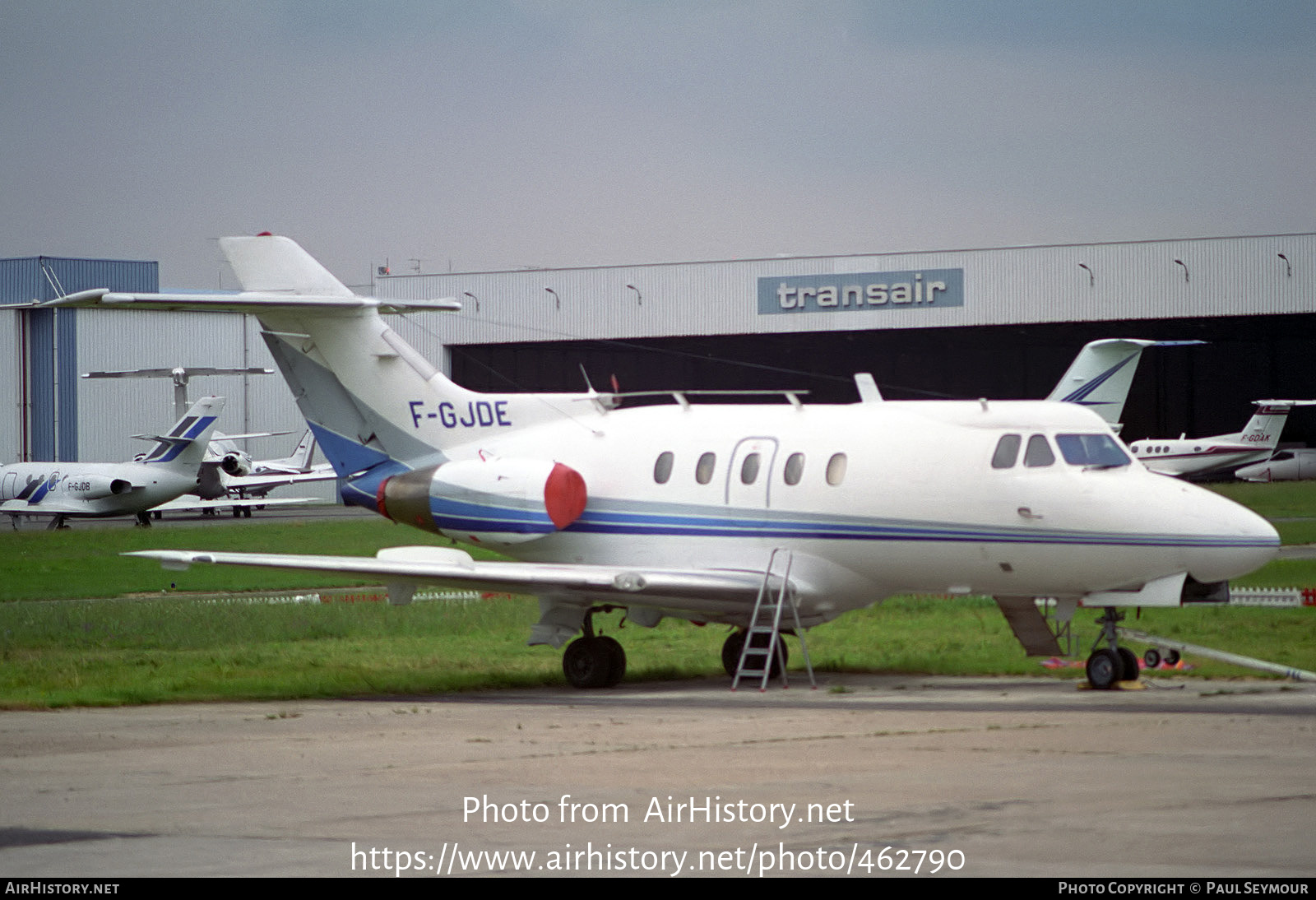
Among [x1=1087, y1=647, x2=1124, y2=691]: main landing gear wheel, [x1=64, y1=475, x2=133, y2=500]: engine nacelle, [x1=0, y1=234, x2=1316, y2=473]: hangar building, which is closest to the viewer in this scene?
[x1=1087, y1=647, x2=1124, y2=691]: main landing gear wheel

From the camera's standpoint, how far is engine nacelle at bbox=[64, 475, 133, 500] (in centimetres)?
6362

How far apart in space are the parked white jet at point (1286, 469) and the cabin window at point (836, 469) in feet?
204

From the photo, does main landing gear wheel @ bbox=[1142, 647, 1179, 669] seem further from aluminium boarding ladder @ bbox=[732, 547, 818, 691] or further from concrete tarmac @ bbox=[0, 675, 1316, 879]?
aluminium boarding ladder @ bbox=[732, 547, 818, 691]

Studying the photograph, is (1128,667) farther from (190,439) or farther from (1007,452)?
(190,439)

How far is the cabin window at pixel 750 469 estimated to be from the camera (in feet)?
61.9

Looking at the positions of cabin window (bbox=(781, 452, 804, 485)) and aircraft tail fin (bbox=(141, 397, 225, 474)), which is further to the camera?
aircraft tail fin (bbox=(141, 397, 225, 474))

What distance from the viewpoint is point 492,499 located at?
20.2 meters

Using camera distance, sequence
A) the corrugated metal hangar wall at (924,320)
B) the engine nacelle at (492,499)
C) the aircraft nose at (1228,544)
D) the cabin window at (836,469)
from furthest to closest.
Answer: the corrugated metal hangar wall at (924,320), the engine nacelle at (492,499), the cabin window at (836,469), the aircraft nose at (1228,544)

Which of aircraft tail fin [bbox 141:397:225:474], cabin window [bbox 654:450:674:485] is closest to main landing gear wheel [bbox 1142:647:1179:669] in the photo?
cabin window [bbox 654:450:674:485]

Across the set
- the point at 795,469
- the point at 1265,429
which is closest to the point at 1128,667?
the point at 795,469

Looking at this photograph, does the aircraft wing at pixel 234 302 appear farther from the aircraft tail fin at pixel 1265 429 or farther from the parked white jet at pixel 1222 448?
the aircraft tail fin at pixel 1265 429

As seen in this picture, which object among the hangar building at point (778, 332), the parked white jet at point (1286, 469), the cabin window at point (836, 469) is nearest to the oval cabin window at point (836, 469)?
the cabin window at point (836, 469)

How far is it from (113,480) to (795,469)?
164 feet

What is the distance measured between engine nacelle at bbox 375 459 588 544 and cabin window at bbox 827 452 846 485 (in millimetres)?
3030
